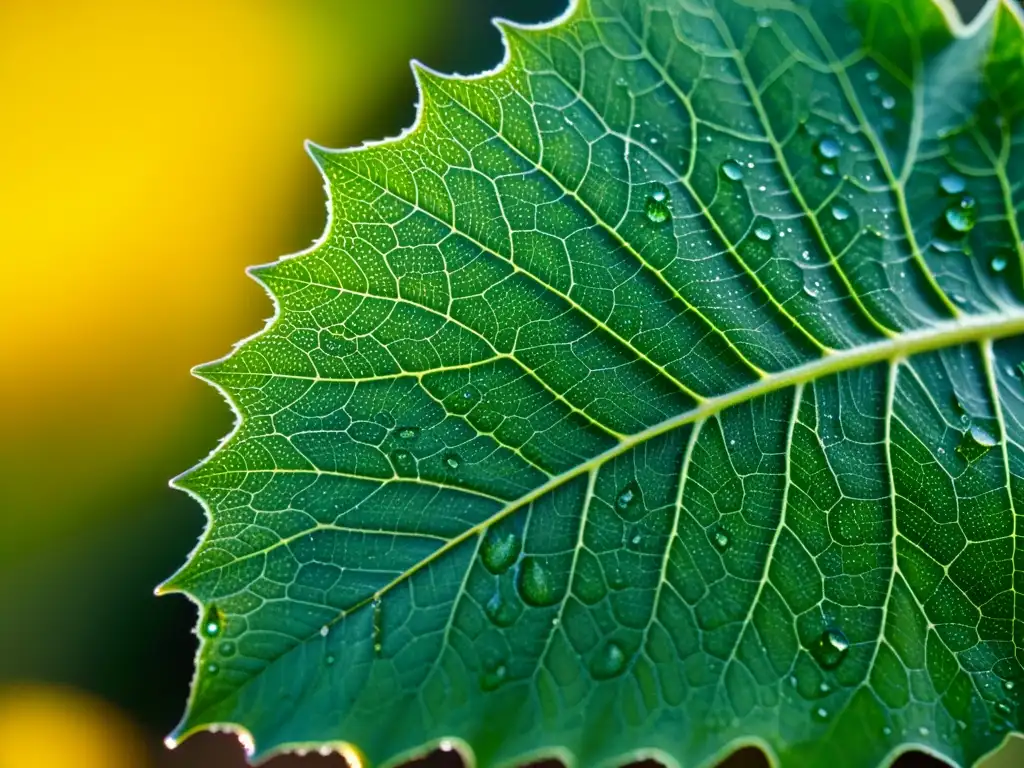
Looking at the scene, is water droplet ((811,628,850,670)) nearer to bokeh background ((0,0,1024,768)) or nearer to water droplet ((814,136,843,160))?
water droplet ((814,136,843,160))

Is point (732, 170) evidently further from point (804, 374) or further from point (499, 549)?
point (499, 549)

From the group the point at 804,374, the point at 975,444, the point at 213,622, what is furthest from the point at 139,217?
the point at 975,444

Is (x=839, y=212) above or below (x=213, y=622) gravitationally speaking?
above

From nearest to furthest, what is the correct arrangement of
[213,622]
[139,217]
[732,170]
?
[213,622], [732,170], [139,217]

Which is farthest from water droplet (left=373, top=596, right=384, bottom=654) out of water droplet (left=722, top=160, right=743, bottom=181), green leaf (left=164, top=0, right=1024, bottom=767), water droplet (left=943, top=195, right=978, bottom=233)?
water droplet (left=943, top=195, right=978, bottom=233)

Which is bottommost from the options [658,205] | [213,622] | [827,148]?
[213,622]

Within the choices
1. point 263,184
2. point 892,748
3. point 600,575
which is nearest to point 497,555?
point 600,575

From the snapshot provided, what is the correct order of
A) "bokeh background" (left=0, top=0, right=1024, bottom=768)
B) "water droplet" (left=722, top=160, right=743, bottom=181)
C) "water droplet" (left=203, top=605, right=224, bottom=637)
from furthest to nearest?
1. "bokeh background" (left=0, top=0, right=1024, bottom=768)
2. "water droplet" (left=722, top=160, right=743, bottom=181)
3. "water droplet" (left=203, top=605, right=224, bottom=637)

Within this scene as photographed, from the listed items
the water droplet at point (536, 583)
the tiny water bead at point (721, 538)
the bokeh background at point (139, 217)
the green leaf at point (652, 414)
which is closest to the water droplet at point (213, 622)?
the green leaf at point (652, 414)
